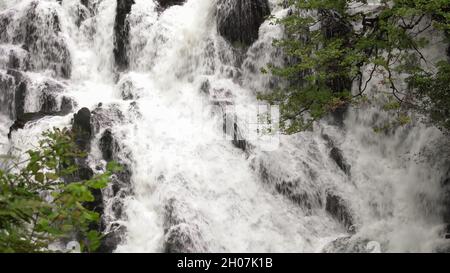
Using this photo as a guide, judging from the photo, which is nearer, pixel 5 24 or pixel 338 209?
pixel 338 209

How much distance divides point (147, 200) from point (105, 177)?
34.2 ft

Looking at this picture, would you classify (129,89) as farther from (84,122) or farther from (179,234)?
(179,234)

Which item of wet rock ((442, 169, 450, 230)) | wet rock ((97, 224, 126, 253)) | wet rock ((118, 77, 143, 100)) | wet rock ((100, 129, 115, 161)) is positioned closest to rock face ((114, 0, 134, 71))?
wet rock ((118, 77, 143, 100))

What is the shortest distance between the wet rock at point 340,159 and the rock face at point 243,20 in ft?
15.9

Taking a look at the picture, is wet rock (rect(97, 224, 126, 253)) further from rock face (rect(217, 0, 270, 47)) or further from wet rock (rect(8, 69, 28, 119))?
rock face (rect(217, 0, 270, 47))

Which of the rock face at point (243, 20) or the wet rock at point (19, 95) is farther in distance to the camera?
the rock face at point (243, 20)

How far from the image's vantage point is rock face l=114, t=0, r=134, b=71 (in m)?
17.8

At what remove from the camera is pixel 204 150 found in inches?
547

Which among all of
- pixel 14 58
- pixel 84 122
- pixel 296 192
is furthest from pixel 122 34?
pixel 296 192

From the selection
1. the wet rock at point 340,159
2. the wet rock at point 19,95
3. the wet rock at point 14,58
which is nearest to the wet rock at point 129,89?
the wet rock at point 19,95

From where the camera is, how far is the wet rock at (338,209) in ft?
40.7

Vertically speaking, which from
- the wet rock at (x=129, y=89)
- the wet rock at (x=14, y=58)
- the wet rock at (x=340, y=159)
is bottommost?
the wet rock at (x=340, y=159)

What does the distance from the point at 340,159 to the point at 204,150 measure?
146 inches

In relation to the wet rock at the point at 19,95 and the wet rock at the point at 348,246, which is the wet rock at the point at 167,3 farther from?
the wet rock at the point at 348,246
